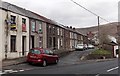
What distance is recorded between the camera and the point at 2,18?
1163 inches

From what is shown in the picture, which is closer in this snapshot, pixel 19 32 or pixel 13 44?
pixel 13 44

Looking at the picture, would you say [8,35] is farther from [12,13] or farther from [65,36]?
[65,36]

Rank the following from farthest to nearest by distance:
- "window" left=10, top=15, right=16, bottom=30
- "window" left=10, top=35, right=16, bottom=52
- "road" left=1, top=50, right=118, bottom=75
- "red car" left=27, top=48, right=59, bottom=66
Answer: "window" left=10, top=35, right=16, bottom=52 → "window" left=10, top=15, right=16, bottom=30 → "red car" left=27, top=48, right=59, bottom=66 → "road" left=1, top=50, right=118, bottom=75

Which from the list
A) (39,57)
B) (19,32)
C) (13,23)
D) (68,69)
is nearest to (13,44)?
(19,32)

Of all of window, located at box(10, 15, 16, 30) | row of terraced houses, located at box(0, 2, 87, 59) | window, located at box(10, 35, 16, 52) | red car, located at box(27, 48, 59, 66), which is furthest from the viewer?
window, located at box(10, 35, 16, 52)

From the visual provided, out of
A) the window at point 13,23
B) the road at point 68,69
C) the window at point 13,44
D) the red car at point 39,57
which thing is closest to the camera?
the road at point 68,69

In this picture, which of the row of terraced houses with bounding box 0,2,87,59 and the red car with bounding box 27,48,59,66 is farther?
the row of terraced houses with bounding box 0,2,87,59

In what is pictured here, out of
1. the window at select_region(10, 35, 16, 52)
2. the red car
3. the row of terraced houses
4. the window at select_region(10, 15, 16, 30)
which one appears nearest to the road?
the red car

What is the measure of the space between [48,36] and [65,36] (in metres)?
15.5

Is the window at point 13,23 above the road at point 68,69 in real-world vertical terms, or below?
above

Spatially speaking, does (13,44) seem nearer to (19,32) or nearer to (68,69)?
Answer: (19,32)

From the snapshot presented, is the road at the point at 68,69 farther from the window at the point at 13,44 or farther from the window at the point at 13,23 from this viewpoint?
the window at the point at 13,23

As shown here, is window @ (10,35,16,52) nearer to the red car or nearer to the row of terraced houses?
the row of terraced houses

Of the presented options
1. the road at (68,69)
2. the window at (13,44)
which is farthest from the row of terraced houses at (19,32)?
the road at (68,69)
